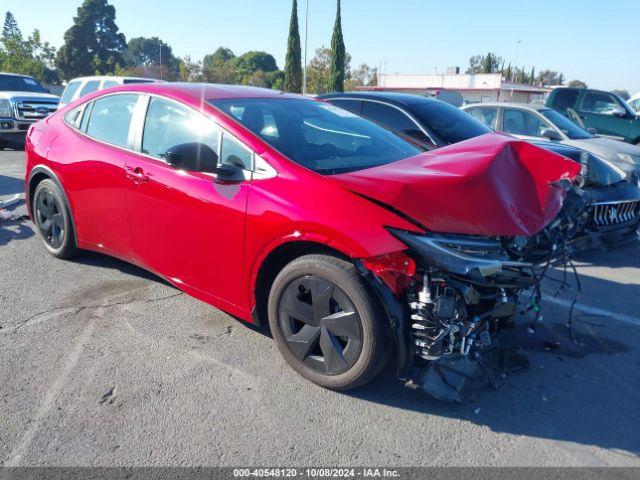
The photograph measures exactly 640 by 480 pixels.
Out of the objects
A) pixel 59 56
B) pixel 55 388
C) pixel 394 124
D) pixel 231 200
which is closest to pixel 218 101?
pixel 231 200

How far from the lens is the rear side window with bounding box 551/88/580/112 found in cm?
1288

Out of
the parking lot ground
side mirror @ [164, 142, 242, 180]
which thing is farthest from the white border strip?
side mirror @ [164, 142, 242, 180]

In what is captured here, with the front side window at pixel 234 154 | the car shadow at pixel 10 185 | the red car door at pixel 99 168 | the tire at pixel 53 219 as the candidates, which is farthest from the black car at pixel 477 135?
the car shadow at pixel 10 185

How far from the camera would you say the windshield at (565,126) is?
8211 mm

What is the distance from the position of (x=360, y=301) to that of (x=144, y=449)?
4.28ft

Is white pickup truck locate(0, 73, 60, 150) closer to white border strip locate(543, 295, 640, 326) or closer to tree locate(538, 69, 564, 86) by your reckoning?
white border strip locate(543, 295, 640, 326)

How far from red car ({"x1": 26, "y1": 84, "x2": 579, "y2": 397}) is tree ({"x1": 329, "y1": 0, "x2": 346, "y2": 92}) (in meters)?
43.5

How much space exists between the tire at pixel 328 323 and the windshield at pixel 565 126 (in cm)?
657

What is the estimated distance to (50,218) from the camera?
16.6ft

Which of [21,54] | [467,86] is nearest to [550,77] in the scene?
[467,86]

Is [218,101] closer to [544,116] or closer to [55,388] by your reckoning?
[55,388]

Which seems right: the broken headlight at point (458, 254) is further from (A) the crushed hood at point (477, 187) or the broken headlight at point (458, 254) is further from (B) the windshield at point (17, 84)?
(B) the windshield at point (17, 84)

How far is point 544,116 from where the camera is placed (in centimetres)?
842

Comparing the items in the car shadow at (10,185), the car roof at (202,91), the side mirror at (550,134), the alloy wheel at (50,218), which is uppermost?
the car roof at (202,91)
